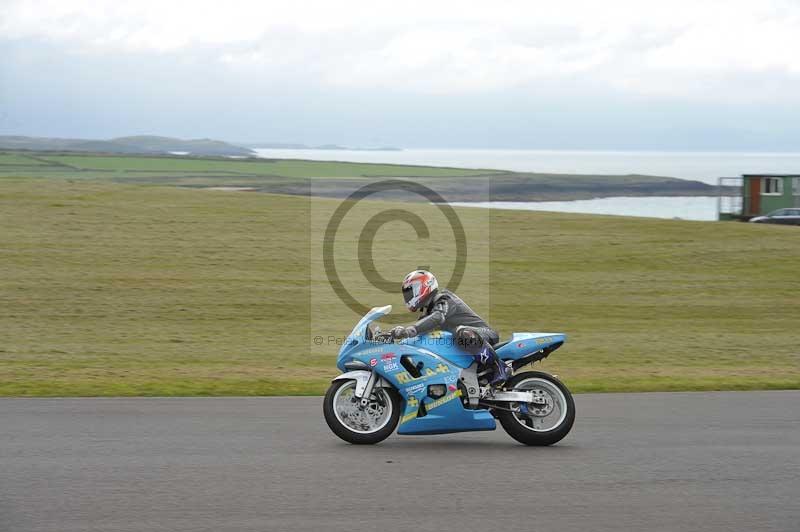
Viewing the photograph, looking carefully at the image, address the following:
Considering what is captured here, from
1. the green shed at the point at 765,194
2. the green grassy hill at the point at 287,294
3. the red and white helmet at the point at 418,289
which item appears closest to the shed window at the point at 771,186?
the green shed at the point at 765,194

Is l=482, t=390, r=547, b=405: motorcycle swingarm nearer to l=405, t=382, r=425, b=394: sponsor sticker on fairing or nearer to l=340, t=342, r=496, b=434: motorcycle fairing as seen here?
l=340, t=342, r=496, b=434: motorcycle fairing

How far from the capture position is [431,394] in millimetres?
9703

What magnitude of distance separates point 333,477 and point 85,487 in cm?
185

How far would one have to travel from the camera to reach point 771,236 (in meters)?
36.8

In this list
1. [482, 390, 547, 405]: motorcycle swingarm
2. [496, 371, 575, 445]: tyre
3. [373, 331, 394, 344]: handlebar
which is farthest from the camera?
[373, 331, 394, 344]: handlebar

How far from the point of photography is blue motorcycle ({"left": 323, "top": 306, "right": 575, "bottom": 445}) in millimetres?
9688

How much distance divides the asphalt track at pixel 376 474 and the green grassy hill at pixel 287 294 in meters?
3.20

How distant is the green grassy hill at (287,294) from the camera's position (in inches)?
640

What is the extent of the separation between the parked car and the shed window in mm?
4021

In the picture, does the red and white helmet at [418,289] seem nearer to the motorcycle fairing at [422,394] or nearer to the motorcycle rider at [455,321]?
the motorcycle rider at [455,321]

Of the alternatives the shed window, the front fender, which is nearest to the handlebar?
the front fender

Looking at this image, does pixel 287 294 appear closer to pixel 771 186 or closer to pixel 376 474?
pixel 376 474

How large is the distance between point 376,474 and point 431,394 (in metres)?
1.56

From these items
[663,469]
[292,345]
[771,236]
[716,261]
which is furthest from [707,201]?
[663,469]
